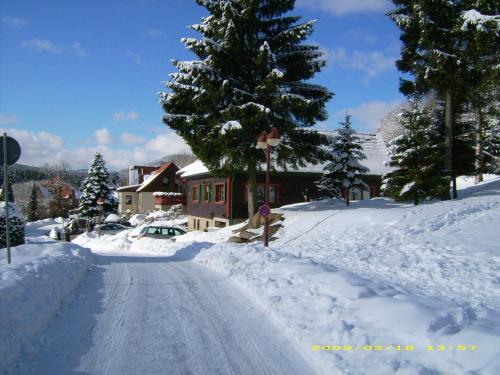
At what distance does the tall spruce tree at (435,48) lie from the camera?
1814 cm

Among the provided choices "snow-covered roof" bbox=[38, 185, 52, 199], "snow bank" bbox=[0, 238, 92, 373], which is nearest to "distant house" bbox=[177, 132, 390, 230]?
"snow bank" bbox=[0, 238, 92, 373]

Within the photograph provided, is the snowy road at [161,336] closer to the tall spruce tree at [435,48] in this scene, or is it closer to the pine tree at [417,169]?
the pine tree at [417,169]

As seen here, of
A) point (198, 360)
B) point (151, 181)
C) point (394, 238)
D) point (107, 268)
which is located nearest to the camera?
point (198, 360)

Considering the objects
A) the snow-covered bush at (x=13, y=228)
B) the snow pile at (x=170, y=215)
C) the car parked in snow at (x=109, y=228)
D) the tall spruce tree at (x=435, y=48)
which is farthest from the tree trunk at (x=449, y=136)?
the snow pile at (x=170, y=215)

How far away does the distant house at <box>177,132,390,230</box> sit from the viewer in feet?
91.0

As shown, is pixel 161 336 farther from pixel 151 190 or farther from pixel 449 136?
pixel 151 190

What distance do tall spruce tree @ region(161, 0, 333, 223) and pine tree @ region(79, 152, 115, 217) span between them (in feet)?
133

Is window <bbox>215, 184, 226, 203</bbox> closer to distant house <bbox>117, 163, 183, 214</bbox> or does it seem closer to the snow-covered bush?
the snow-covered bush

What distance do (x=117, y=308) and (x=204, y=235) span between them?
52.7 ft

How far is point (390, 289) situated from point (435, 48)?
626 inches

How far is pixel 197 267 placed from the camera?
11375mm

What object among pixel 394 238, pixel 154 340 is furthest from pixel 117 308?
pixel 394 238

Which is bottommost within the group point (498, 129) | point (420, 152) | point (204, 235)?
point (204, 235)

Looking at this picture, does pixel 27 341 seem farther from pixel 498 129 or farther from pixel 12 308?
pixel 498 129
